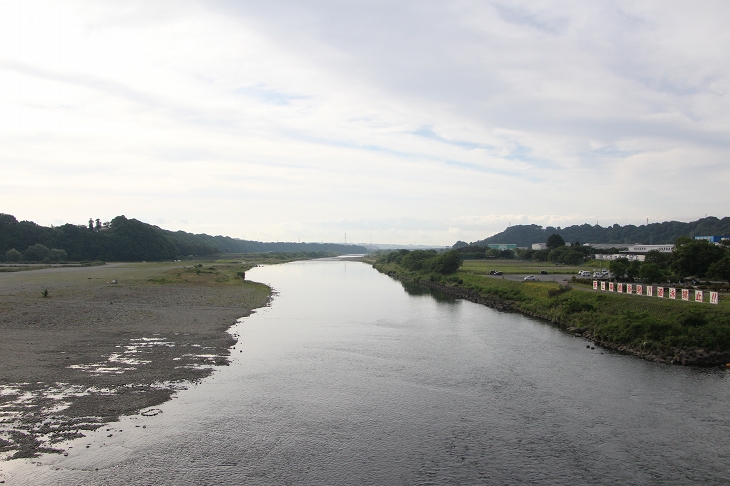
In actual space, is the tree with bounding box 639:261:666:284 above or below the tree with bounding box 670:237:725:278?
below

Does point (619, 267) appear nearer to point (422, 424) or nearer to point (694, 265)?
point (694, 265)

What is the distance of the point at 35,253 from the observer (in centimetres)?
8800

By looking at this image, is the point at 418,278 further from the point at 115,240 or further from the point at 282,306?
the point at 115,240

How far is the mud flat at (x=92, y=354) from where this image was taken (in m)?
14.1

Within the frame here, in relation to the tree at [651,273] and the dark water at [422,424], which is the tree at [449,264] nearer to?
the tree at [651,273]

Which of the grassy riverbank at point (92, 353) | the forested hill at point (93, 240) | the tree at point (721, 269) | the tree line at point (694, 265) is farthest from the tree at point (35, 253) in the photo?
the tree at point (721, 269)

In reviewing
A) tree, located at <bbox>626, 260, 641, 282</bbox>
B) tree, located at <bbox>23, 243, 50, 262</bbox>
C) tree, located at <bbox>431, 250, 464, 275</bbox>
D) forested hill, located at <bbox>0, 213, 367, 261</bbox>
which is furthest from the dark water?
forested hill, located at <bbox>0, 213, 367, 261</bbox>

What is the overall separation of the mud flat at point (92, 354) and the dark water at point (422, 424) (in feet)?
3.88

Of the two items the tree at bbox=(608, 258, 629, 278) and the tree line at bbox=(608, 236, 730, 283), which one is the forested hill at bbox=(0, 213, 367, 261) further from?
the tree line at bbox=(608, 236, 730, 283)

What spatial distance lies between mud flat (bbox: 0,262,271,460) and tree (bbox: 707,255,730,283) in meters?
35.2

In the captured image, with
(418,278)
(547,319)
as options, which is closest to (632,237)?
(418,278)

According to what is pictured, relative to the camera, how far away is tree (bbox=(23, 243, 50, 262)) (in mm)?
87750

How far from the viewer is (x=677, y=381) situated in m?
19.6

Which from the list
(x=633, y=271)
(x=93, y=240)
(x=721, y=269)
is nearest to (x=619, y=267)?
(x=633, y=271)
